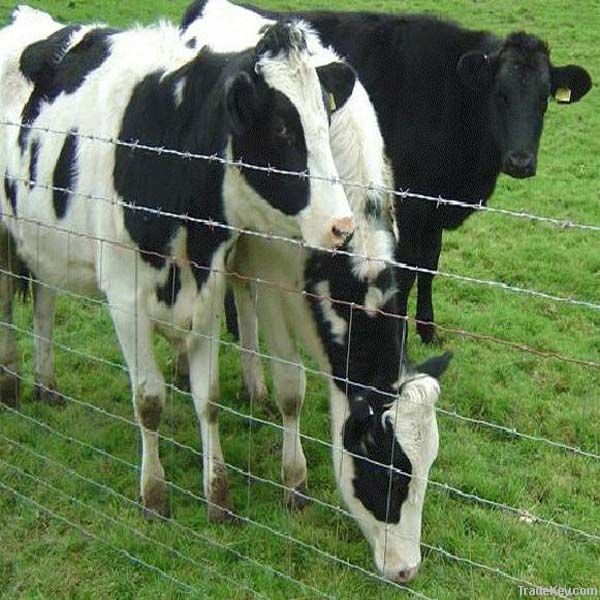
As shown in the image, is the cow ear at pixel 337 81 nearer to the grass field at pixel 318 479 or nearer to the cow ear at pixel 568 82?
the grass field at pixel 318 479

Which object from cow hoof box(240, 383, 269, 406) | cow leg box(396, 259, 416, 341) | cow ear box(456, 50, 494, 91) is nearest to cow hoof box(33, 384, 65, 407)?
cow hoof box(240, 383, 269, 406)

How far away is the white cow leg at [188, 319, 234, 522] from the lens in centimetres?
464

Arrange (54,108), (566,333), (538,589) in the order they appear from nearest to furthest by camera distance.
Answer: (538,589) < (54,108) < (566,333)

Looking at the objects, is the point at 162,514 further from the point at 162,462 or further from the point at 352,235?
the point at 352,235

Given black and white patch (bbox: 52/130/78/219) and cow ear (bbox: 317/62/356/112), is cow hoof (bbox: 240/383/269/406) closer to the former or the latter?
black and white patch (bbox: 52/130/78/219)

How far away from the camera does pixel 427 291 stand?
7.05 m

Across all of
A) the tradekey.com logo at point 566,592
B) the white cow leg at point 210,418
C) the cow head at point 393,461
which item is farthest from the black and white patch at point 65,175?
the tradekey.com logo at point 566,592

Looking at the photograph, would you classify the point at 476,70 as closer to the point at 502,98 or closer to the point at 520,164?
the point at 502,98

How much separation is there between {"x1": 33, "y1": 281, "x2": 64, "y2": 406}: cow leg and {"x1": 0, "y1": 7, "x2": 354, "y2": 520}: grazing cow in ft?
1.99

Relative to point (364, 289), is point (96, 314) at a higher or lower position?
lower

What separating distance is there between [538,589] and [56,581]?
2.05 meters

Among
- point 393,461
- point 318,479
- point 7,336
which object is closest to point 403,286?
point 318,479

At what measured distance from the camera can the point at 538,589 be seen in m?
3.84

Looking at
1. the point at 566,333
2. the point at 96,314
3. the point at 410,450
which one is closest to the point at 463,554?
the point at 410,450
